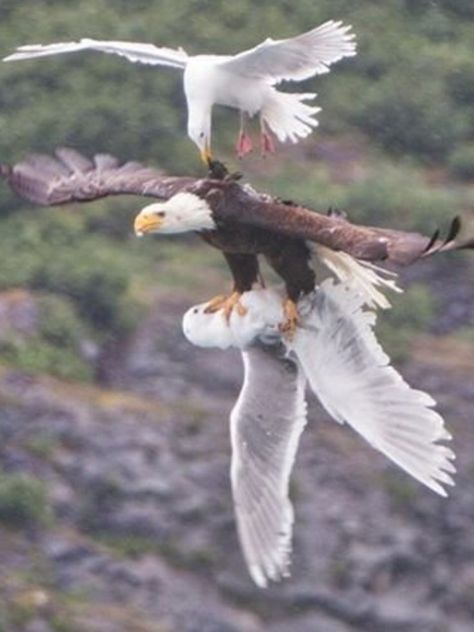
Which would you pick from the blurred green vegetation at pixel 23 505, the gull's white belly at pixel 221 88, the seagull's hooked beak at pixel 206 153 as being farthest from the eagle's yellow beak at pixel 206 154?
the blurred green vegetation at pixel 23 505

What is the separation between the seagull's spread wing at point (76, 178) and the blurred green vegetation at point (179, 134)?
41.8 ft

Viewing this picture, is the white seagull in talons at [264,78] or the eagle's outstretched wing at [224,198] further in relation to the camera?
the white seagull in talons at [264,78]

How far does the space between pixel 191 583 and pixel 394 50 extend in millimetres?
9062

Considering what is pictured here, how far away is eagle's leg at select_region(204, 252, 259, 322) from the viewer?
14.7 metres

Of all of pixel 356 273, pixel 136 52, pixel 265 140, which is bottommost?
pixel 136 52

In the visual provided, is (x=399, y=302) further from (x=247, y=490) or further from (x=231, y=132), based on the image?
(x=247, y=490)

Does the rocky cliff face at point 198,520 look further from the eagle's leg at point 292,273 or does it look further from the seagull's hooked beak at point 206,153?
the eagle's leg at point 292,273

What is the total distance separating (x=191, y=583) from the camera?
2673 cm

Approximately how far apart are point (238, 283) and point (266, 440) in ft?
2.32

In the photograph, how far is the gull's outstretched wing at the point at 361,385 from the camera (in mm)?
14664

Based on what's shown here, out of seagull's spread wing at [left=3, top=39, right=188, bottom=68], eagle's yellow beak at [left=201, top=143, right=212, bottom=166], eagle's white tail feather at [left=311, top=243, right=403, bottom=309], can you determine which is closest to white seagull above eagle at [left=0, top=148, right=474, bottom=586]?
eagle's white tail feather at [left=311, top=243, right=403, bottom=309]

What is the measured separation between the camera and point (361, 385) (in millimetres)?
14789

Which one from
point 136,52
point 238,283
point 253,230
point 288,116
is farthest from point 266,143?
point 253,230

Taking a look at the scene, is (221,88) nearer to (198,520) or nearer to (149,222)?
(149,222)
